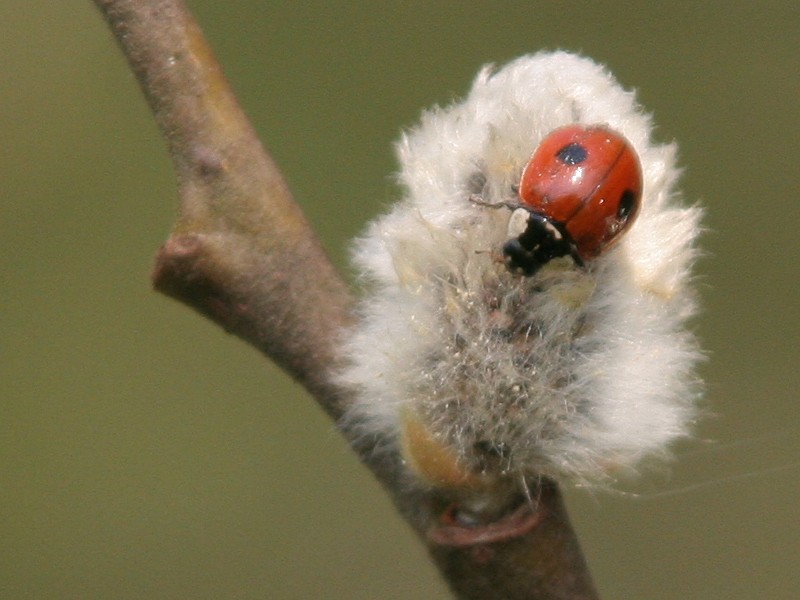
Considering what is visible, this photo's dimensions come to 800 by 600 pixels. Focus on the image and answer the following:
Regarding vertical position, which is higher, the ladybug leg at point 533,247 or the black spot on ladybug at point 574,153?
the black spot on ladybug at point 574,153

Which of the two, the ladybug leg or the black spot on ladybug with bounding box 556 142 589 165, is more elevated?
the black spot on ladybug with bounding box 556 142 589 165

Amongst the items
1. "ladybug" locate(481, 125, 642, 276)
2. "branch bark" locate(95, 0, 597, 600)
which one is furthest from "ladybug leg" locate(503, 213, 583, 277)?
"branch bark" locate(95, 0, 597, 600)

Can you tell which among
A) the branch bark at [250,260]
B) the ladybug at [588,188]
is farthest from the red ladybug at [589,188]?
the branch bark at [250,260]

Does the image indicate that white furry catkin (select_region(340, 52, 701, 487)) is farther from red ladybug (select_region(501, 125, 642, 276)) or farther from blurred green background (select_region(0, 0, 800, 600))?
blurred green background (select_region(0, 0, 800, 600))

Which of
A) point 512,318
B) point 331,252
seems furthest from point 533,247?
point 331,252

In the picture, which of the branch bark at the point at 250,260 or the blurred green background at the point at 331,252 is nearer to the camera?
the branch bark at the point at 250,260

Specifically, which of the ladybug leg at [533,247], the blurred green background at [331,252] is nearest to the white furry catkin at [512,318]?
the ladybug leg at [533,247]

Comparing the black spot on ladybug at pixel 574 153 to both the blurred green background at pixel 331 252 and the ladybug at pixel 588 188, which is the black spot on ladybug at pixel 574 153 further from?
the blurred green background at pixel 331 252

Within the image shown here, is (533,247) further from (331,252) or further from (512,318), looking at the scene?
(331,252)

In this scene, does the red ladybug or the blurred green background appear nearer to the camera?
the red ladybug
